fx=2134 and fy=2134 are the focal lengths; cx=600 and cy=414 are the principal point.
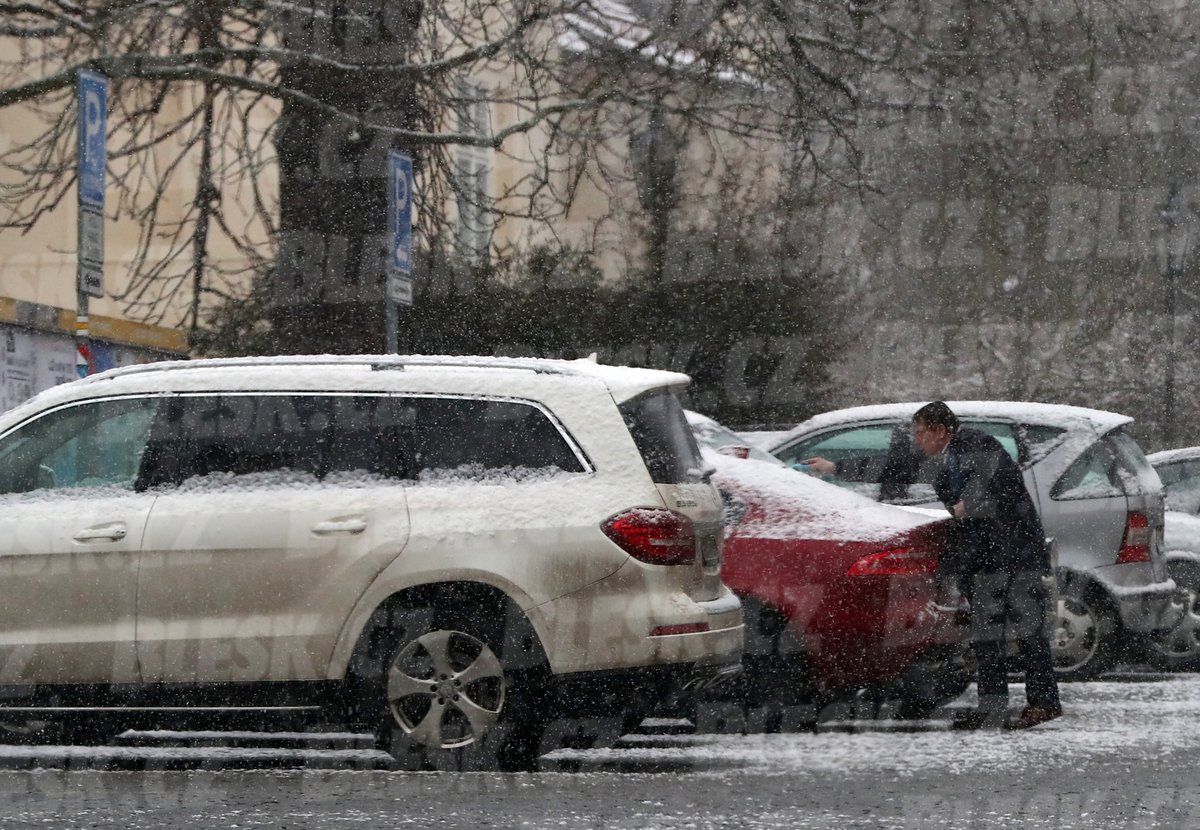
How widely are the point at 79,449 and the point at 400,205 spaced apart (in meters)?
6.82

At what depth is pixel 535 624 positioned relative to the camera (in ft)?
26.4

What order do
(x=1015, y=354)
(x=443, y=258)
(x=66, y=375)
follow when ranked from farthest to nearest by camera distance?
(x=1015, y=354)
(x=443, y=258)
(x=66, y=375)

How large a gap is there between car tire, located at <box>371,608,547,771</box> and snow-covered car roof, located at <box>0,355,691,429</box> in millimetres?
980

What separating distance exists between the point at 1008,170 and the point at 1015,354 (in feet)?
83.0

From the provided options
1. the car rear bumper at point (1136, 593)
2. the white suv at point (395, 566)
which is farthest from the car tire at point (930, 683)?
the car rear bumper at point (1136, 593)

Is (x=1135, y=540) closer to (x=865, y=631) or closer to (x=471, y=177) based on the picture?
(x=865, y=631)

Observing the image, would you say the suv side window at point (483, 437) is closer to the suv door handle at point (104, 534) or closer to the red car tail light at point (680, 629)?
the red car tail light at point (680, 629)

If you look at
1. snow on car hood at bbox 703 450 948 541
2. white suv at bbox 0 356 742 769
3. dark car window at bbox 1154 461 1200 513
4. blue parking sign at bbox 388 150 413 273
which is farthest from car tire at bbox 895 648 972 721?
blue parking sign at bbox 388 150 413 273

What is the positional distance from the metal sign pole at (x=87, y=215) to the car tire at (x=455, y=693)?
4872mm

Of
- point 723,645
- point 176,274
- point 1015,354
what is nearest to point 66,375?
point 176,274

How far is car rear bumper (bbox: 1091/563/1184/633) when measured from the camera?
12.6 metres

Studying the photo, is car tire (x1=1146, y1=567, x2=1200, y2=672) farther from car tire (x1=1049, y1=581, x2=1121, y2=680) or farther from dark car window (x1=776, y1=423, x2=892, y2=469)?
dark car window (x1=776, y1=423, x2=892, y2=469)

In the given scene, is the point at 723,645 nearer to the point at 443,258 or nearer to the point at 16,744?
the point at 16,744

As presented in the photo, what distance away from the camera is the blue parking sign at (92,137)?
494 inches
